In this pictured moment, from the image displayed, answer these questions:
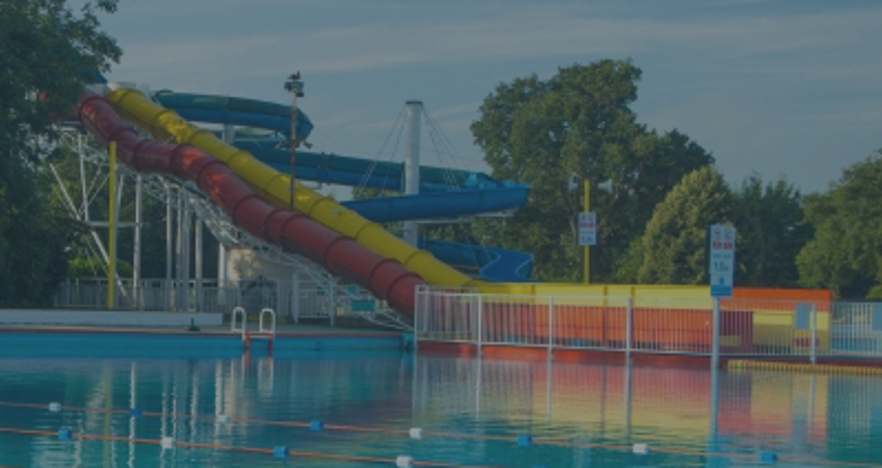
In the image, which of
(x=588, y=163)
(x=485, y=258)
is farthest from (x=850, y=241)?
(x=485, y=258)

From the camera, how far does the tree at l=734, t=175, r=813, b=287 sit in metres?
60.6

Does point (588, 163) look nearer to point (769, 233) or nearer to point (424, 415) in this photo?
point (769, 233)

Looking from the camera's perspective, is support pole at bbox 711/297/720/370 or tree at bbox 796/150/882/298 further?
tree at bbox 796/150/882/298

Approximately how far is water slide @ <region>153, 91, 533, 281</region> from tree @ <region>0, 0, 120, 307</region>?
570 centimetres

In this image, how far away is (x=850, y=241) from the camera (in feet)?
194

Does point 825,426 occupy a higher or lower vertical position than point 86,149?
lower

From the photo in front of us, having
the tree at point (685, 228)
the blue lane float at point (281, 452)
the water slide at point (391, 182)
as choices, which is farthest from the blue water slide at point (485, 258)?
the blue lane float at point (281, 452)

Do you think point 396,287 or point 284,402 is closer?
point 284,402

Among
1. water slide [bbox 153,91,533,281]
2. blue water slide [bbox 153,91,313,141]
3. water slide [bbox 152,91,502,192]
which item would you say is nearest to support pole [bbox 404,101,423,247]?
water slide [bbox 153,91,533,281]

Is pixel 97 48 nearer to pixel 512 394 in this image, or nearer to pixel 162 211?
pixel 512 394

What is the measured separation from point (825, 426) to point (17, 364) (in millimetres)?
16425

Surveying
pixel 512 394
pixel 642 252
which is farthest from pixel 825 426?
pixel 642 252

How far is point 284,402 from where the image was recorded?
64.7 ft

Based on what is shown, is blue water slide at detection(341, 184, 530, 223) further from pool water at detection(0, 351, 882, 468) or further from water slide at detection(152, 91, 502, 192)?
pool water at detection(0, 351, 882, 468)
